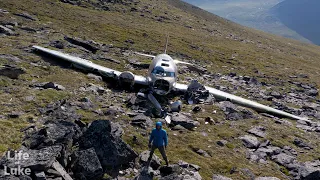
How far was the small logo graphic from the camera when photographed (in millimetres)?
9348

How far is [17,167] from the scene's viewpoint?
9.52 m

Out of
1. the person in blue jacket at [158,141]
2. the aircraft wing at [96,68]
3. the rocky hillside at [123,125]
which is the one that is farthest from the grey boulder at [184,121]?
the person in blue jacket at [158,141]

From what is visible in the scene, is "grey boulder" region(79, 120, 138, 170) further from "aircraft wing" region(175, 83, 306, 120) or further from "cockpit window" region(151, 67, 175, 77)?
"aircraft wing" region(175, 83, 306, 120)

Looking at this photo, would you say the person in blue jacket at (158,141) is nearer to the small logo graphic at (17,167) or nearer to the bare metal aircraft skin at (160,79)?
the small logo graphic at (17,167)

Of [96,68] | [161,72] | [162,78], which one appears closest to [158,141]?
[162,78]

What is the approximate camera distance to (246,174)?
1464 centimetres

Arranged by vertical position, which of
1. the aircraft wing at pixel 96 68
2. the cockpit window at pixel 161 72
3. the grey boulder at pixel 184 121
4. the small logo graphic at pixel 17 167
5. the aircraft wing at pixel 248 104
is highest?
the cockpit window at pixel 161 72

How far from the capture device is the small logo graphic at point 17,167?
935 centimetres

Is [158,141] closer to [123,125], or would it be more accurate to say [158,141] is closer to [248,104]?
[123,125]

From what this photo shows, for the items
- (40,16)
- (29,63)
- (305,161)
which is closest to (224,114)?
(305,161)

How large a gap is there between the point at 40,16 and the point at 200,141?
45.4m

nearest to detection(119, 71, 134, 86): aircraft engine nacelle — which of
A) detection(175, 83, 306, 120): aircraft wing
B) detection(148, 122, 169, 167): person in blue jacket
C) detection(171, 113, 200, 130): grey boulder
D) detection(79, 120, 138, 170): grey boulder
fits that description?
detection(175, 83, 306, 120): aircraft wing

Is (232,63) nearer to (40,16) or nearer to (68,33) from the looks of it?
(68,33)

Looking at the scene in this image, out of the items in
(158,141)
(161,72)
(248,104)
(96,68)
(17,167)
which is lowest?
(248,104)
